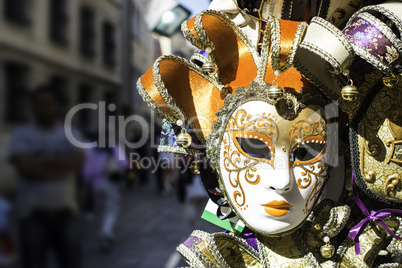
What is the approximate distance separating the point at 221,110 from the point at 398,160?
572 mm

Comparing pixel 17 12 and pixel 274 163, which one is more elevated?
pixel 17 12

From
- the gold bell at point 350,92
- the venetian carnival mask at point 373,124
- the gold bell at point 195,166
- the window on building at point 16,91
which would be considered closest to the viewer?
the window on building at point 16,91

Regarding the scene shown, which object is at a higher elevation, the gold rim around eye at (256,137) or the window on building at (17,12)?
the window on building at (17,12)

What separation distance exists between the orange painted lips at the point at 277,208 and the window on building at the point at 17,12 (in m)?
0.85

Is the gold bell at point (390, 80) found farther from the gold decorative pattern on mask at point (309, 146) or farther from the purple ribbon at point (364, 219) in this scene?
the purple ribbon at point (364, 219)

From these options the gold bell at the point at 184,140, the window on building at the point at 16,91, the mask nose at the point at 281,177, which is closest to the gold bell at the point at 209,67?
the gold bell at the point at 184,140

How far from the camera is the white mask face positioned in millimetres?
1140

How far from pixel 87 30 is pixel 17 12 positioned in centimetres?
18

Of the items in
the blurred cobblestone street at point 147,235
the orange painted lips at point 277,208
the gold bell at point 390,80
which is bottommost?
the blurred cobblestone street at point 147,235

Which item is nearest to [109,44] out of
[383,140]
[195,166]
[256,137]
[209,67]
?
[209,67]

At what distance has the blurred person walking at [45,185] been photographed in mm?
552

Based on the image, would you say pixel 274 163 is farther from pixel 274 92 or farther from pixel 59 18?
pixel 59 18

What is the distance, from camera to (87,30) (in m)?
0.73

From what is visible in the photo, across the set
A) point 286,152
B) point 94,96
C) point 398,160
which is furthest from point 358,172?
point 94,96
